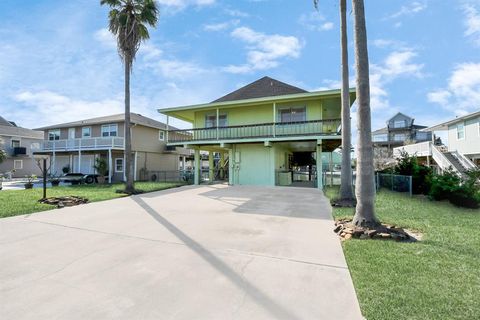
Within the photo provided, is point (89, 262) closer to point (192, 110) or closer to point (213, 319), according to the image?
point (213, 319)

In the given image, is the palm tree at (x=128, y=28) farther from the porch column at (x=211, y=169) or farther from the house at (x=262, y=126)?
the porch column at (x=211, y=169)

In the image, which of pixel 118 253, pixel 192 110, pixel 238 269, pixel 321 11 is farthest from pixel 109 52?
pixel 238 269

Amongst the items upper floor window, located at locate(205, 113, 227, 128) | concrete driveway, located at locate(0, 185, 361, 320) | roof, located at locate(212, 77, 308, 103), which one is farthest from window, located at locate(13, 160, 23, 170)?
concrete driveway, located at locate(0, 185, 361, 320)

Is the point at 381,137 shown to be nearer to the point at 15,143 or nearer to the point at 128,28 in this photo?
the point at 128,28

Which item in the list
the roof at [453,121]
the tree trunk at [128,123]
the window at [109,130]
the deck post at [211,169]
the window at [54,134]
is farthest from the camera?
the window at [54,134]

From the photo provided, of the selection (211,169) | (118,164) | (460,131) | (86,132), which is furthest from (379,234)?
(86,132)

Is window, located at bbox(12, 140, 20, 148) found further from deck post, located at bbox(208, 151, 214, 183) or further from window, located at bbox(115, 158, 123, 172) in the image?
deck post, located at bbox(208, 151, 214, 183)

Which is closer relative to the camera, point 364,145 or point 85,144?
point 364,145

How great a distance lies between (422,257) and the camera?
380 centimetres

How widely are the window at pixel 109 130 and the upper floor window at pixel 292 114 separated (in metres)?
15.8

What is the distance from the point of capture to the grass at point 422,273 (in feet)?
7.93

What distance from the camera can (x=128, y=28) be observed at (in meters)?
13.1

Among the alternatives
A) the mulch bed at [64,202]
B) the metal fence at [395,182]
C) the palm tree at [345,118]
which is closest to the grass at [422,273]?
the palm tree at [345,118]

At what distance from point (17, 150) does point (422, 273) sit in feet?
129
